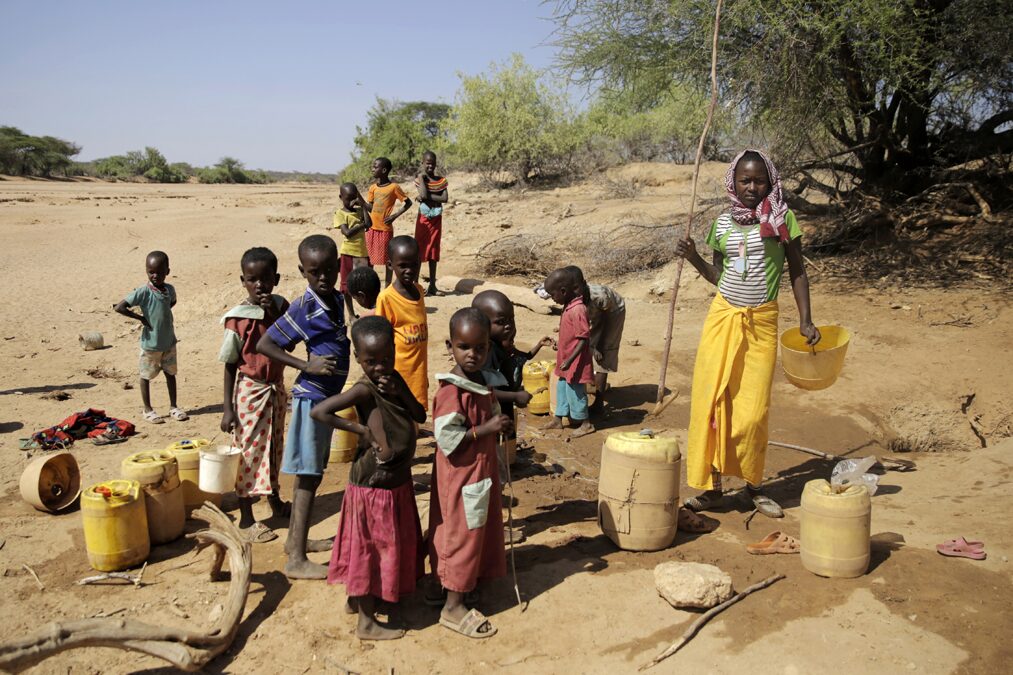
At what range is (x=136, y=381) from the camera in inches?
277

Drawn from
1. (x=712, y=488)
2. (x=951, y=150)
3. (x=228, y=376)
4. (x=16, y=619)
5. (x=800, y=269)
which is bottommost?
(x=16, y=619)

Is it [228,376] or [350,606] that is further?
[228,376]

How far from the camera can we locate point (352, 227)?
8.45 meters

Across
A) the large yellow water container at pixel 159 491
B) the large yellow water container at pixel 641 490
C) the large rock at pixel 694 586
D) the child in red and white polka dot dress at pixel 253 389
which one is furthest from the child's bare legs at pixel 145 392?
the large rock at pixel 694 586

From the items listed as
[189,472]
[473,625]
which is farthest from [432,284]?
[473,625]

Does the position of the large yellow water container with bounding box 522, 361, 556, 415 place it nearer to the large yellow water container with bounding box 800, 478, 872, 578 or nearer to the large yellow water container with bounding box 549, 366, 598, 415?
the large yellow water container with bounding box 549, 366, 598, 415

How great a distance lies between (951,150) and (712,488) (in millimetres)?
8561

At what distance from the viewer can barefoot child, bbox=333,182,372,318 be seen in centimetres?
840

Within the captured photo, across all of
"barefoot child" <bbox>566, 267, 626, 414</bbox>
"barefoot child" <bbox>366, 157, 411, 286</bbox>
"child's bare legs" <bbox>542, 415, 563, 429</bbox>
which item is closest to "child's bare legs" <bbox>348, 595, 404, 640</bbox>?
"child's bare legs" <bbox>542, 415, 563, 429</bbox>

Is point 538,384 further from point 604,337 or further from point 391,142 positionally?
point 391,142

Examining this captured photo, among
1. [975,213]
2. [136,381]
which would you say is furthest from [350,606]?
[975,213]

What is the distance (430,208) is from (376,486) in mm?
6974

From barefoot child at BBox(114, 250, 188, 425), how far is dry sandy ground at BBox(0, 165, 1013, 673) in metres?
0.25

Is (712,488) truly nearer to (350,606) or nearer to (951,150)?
(350,606)
